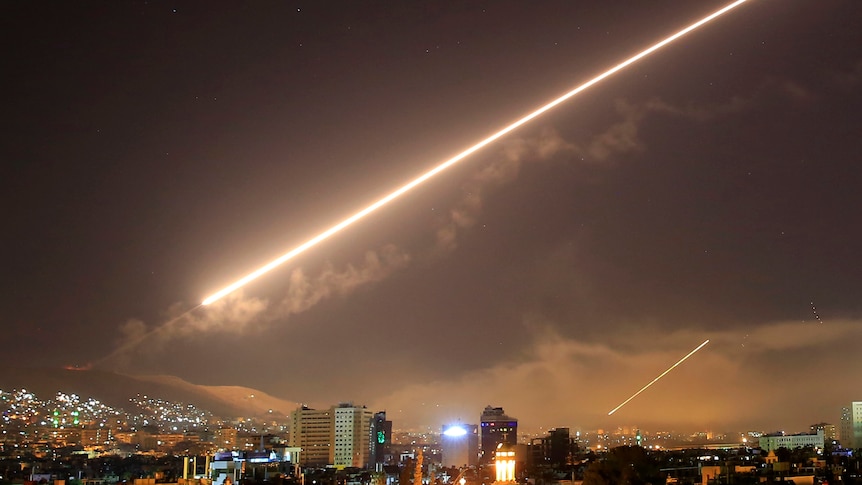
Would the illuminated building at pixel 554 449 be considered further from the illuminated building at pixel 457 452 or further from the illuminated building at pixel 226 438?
the illuminated building at pixel 226 438

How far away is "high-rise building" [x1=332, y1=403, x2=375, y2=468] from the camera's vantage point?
87.1 m

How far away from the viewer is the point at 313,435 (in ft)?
298

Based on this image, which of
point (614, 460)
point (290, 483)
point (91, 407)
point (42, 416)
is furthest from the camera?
point (91, 407)

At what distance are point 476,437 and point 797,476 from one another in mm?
67939

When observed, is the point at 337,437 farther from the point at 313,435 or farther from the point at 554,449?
the point at 554,449

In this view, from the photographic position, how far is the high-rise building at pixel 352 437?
87125 millimetres

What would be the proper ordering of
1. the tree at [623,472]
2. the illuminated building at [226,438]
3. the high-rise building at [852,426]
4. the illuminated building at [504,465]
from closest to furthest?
the illuminated building at [504,465] → the tree at [623,472] → the high-rise building at [852,426] → the illuminated building at [226,438]

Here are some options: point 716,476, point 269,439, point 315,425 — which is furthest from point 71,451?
point 716,476

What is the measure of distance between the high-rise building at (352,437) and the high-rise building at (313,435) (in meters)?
1.01

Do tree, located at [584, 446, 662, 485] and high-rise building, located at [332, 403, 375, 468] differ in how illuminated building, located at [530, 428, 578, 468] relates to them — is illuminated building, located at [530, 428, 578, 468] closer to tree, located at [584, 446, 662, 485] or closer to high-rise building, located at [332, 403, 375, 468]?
high-rise building, located at [332, 403, 375, 468]

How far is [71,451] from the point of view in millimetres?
74500

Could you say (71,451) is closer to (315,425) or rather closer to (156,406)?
(315,425)

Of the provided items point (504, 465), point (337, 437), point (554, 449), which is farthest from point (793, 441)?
point (504, 465)

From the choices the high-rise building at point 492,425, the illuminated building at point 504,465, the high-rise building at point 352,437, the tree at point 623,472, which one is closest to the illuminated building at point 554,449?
the high-rise building at point 492,425
